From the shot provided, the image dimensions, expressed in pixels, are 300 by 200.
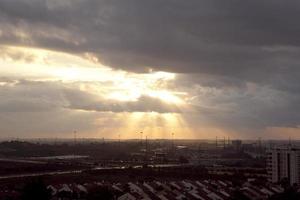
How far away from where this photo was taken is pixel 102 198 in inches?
1029

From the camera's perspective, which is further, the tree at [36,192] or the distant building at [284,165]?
the distant building at [284,165]

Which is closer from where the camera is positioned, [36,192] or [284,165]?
[36,192]

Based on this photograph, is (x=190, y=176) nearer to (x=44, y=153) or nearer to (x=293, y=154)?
(x=293, y=154)

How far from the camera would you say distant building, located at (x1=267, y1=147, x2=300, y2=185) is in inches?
1817

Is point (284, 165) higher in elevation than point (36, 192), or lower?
lower

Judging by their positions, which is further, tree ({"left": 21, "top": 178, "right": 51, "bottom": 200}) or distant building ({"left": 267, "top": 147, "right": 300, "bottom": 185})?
distant building ({"left": 267, "top": 147, "right": 300, "bottom": 185})

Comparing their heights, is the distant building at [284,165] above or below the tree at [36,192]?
below

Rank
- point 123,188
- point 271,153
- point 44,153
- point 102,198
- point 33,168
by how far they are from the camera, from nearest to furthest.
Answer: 1. point 102,198
2. point 123,188
3. point 271,153
4. point 33,168
5. point 44,153

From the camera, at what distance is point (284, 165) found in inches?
1859

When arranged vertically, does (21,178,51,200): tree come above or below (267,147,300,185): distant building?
above

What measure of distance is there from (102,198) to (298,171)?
83.4 feet

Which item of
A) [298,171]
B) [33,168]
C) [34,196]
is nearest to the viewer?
[34,196]

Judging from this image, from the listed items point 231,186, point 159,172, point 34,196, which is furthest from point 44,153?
point 34,196

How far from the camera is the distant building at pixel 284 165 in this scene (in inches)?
1817
